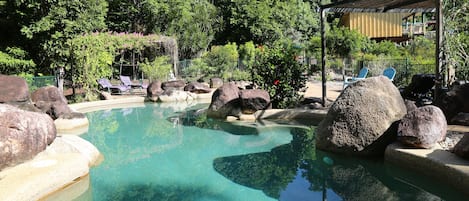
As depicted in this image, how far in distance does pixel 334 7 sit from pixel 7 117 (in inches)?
264

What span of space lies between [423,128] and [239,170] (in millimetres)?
2507

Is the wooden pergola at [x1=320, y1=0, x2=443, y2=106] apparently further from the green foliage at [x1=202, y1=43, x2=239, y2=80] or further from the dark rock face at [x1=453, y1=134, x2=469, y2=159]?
the green foliage at [x1=202, y1=43, x2=239, y2=80]

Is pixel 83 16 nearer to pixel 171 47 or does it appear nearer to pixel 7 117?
pixel 171 47

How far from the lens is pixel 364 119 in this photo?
5.63 metres

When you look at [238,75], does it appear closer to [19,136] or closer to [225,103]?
[225,103]

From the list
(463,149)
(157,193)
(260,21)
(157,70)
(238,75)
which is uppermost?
(260,21)

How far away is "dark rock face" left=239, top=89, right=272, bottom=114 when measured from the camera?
30.1ft

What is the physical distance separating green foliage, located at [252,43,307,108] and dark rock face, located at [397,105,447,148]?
4.71 m

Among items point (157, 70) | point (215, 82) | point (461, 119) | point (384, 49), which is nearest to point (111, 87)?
point (157, 70)

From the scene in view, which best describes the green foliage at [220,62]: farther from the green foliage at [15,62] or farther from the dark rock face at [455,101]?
the dark rock face at [455,101]

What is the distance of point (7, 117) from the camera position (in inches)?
196

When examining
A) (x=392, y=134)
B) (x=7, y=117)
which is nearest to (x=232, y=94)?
(x=392, y=134)

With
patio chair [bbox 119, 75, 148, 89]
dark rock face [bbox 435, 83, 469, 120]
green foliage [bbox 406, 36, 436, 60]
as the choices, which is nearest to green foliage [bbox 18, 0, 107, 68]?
patio chair [bbox 119, 75, 148, 89]

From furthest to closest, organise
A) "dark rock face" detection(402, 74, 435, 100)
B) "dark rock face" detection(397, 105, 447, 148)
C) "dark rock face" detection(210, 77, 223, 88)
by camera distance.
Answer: "dark rock face" detection(210, 77, 223, 88) < "dark rock face" detection(402, 74, 435, 100) < "dark rock face" detection(397, 105, 447, 148)
